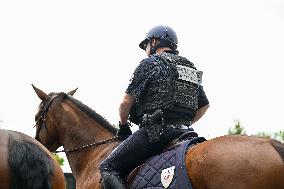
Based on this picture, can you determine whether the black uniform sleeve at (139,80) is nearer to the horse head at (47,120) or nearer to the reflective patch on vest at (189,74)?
the reflective patch on vest at (189,74)

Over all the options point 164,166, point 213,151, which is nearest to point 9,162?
point 164,166

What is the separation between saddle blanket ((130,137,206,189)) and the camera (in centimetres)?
495

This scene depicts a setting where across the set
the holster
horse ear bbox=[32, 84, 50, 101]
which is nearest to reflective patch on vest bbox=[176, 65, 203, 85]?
the holster

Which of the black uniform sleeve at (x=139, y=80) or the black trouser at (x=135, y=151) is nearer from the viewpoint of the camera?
the black trouser at (x=135, y=151)

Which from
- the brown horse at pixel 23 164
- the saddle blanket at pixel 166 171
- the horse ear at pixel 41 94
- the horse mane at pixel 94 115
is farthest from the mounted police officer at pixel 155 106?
the horse ear at pixel 41 94

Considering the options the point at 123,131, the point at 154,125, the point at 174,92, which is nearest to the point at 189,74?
the point at 174,92

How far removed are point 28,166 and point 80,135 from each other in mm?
2584

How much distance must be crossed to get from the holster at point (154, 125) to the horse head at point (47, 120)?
8.64 feet

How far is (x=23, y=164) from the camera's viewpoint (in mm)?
5016

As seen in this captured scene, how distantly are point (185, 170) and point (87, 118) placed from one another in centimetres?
298

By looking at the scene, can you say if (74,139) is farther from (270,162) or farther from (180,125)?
(270,162)

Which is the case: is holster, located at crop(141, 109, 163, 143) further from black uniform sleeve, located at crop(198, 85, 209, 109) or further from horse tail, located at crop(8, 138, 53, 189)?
horse tail, located at crop(8, 138, 53, 189)

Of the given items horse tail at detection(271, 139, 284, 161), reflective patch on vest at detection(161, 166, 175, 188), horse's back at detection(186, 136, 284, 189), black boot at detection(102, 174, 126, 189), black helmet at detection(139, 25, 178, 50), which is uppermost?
black helmet at detection(139, 25, 178, 50)

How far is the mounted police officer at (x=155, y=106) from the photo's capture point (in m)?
5.79
